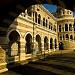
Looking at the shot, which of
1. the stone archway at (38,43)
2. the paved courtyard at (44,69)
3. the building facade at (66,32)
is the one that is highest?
the building facade at (66,32)

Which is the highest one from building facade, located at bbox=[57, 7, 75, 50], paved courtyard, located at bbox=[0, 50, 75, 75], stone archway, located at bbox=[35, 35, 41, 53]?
building facade, located at bbox=[57, 7, 75, 50]

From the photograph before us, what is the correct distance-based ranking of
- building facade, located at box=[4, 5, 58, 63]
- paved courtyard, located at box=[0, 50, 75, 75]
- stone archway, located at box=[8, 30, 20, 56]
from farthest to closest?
1. stone archway, located at box=[8, 30, 20, 56]
2. building facade, located at box=[4, 5, 58, 63]
3. paved courtyard, located at box=[0, 50, 75, 75]

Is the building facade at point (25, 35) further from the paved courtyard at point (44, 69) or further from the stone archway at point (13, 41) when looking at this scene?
the paved courtyard at point (44, 69)

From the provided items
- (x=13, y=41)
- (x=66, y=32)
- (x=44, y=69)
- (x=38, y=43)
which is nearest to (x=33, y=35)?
(x=13, y=41)

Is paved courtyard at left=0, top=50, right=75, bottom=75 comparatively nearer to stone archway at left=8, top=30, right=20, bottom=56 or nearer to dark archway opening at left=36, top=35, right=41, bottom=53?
stone archway at left=8, top=30, right=20, bottom=56

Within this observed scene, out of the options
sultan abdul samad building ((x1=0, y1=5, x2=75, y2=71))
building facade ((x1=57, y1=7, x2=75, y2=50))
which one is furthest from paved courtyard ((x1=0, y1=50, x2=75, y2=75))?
building facade ((x1=57, y1=7, x2=75, y2=50))

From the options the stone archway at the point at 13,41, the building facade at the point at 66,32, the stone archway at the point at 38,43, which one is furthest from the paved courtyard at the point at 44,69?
the building facade at the point at 66,32

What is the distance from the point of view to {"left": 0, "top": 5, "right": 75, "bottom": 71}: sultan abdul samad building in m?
17.8

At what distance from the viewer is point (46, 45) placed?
31.8 m

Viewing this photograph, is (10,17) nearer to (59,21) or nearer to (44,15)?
(44,15)

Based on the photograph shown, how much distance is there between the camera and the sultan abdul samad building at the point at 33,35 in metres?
17.8

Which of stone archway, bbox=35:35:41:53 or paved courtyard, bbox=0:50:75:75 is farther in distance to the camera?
Answer: stone archway, bbox=35:35:41:53

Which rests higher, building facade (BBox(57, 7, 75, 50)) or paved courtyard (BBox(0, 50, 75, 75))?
building facade (BBox(57, 7, 75, 50))

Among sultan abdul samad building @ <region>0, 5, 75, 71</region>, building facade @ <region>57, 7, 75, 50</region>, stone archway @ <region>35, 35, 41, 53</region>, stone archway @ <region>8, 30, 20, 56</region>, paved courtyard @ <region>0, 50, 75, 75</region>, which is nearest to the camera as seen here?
paved courtyard @ <region>0, 50, 75, 75</region>
